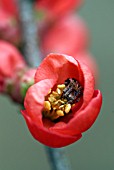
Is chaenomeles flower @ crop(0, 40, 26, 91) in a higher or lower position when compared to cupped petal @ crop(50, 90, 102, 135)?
lower

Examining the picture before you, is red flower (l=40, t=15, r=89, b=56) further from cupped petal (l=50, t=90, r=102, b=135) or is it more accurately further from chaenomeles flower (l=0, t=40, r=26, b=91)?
cupped petal (l=50, t=90, r=102, b=135)

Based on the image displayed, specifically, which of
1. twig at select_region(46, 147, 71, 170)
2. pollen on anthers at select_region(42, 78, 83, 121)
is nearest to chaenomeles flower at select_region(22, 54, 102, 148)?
pollen on anthers at select_region(42, 78, 83, 121)

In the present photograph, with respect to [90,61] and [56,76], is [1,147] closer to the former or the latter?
[90,61]

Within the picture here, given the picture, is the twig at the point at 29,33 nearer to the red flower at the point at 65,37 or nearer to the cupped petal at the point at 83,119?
the red flower at the point at 65,37

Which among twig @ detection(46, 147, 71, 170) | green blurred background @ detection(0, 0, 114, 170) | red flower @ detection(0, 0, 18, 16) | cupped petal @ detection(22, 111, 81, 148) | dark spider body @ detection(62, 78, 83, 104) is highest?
dark spider body @ detection(62, 78, 83, 104)

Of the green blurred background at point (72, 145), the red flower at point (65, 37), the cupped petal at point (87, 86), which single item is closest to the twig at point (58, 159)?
the cupped petal at point (87, 86)

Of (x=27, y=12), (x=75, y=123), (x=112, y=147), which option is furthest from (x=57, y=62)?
(x=112, y=147)

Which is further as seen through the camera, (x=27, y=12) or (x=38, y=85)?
(x=27, y=12)

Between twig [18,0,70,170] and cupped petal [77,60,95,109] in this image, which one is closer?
Result: cupped petal [77,60,95,109]
